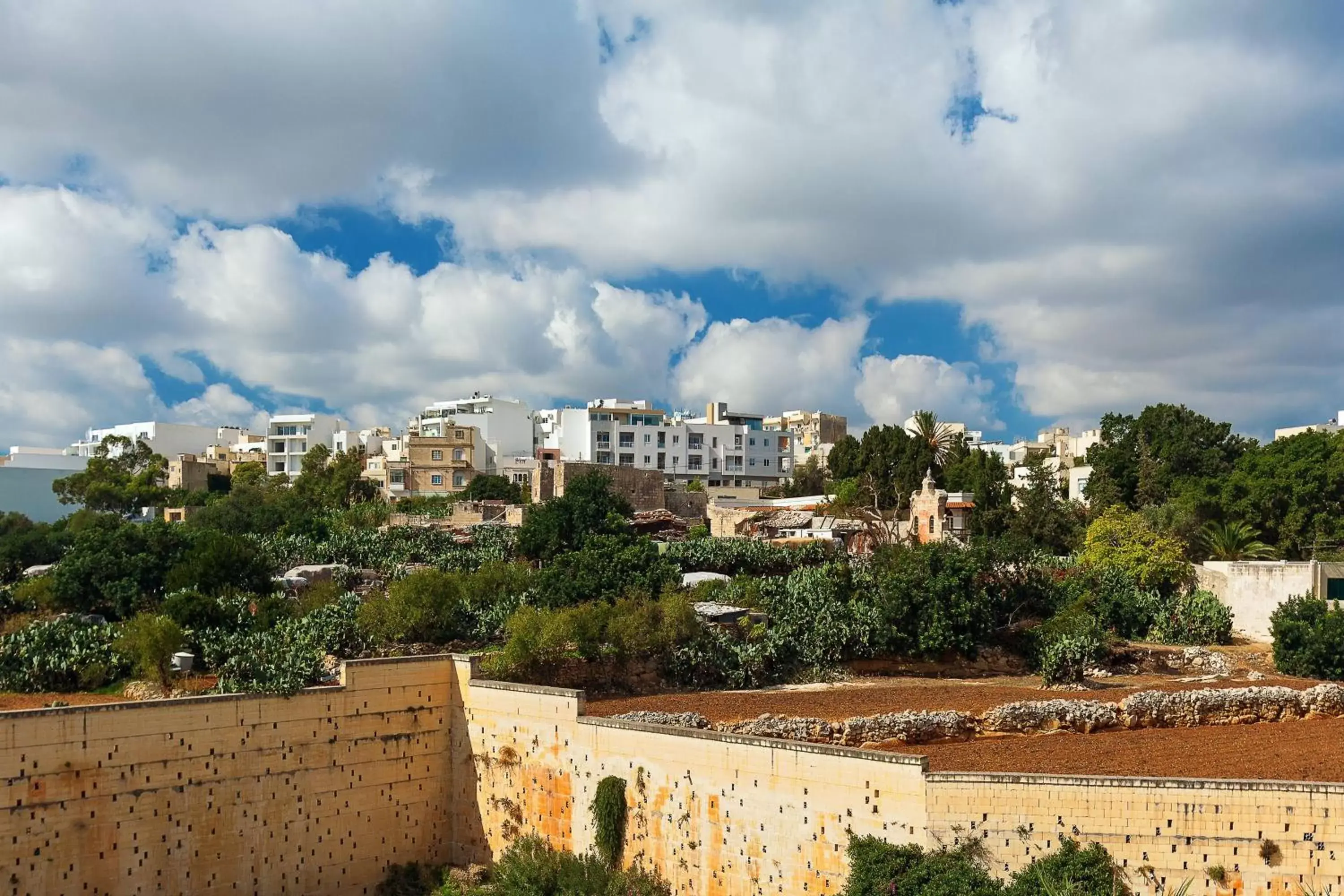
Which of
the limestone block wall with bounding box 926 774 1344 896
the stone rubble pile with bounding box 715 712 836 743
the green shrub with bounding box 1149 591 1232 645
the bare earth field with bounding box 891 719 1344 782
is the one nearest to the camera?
the limestone block wall with bounding box 926 774 1344 896

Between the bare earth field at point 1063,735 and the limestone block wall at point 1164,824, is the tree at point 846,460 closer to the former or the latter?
the bare earth field at point 1063,735

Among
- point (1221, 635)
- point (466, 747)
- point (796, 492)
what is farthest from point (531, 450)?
point (466, 747)

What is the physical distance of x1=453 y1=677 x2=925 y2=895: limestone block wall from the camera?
1506cm

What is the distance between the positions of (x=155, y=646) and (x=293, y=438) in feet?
218

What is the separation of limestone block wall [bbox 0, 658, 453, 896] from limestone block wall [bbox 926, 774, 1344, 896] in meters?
11.1

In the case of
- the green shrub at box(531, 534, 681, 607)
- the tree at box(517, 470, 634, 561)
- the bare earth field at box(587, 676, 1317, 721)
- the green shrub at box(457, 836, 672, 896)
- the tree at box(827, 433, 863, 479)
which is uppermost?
the tree at box(827, 433, 863, 479)

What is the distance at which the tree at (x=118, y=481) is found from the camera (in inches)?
2847

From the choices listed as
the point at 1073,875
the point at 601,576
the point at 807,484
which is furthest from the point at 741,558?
the point at 807,484

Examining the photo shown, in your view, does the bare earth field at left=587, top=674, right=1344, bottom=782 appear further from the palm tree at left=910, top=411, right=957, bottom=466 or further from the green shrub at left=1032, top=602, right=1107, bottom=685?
the palm tree at left=910, top=411, right=957, bottom=466

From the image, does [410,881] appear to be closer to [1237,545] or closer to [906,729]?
[906,729]

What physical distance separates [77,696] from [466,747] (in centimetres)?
981

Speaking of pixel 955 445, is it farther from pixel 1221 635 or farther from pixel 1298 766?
pixel 1298 766

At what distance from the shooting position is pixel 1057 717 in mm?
21328

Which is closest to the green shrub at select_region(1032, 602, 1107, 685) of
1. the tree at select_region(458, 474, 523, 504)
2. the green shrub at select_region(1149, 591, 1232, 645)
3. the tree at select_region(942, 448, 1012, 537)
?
the green shrub at select_region(1149, 591, 1232, 645)
